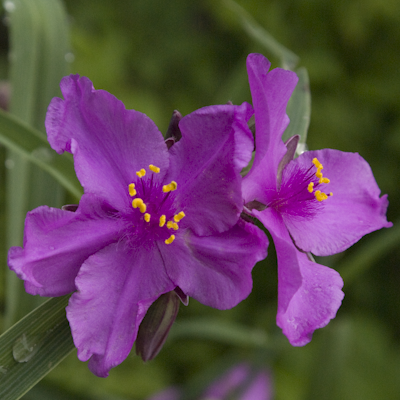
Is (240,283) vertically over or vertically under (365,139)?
over

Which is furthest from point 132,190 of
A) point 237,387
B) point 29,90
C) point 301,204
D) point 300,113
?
point 237,387

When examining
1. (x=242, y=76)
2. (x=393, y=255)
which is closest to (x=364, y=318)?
(x=393, y=255)

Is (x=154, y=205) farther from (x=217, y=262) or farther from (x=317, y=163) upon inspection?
(x=317, y=163)

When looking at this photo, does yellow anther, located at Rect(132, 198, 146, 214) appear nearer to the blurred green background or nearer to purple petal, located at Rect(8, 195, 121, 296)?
purple petal, located at Rect(8, 195, 121, 296)

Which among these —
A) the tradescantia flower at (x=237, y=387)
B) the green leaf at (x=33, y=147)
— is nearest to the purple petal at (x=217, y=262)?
the green leaf at (x=33, y=147)

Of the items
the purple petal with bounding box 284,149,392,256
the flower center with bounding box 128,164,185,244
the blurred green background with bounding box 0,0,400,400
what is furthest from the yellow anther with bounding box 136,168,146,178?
the blurred green background with bounding box 0,0,400,400

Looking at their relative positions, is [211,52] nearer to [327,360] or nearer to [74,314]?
[327,360]

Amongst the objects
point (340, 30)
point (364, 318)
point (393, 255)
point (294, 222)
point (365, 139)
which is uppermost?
point (340, 30)
